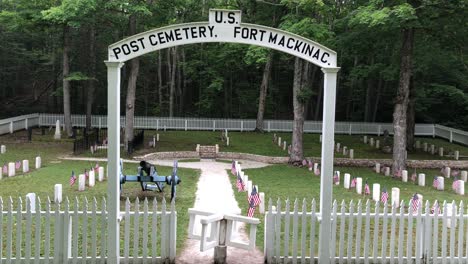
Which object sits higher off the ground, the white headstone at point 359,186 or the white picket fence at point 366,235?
the white picket fence at point 366,235

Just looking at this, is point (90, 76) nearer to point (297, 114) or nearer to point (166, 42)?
point (297, 114)

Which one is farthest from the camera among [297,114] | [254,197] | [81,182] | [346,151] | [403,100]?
[346,151]

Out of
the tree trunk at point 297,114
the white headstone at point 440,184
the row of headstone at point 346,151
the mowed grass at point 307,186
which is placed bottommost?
the mowed grass at point 307,186

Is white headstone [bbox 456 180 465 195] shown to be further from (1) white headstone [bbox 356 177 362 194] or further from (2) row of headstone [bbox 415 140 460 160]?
(2) row of headstone [bbox 415 140 460 160]

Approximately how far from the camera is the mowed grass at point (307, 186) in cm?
1390

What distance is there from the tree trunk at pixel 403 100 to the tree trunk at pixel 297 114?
4446 millimetres

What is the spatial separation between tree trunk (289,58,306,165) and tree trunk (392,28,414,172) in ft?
14.6

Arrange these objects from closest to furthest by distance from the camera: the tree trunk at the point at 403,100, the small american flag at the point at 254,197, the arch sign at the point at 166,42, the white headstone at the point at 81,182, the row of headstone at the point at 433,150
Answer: the arch sign at the point at 166,42, the small american flag at the point at 254,197, the white headstone at the point at 81,182, the tree trunk at the point at 403,100, the row of headstone at the point at 433,150

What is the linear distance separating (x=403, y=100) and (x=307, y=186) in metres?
7.05

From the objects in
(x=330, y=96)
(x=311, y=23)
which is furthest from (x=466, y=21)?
(x=330, y=96)

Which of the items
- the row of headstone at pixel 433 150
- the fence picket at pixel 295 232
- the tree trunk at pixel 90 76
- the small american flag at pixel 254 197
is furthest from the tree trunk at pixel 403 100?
the tree trunk at pixel 90 76

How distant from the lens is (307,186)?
16188 mm

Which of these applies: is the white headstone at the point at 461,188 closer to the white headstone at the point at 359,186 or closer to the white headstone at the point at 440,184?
the white headstone at the point at 440,184

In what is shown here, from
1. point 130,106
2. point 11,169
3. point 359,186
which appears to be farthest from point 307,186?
point 130,106
